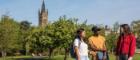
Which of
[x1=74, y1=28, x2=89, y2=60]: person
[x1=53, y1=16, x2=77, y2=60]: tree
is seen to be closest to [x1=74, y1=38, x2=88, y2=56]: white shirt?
[x1=74, y1=28, x2=89, y2=60]: person

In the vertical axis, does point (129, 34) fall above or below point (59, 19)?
below

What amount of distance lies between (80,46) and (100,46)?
64cm

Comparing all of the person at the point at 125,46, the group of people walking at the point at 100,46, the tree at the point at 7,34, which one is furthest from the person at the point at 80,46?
A: the tree at the point at 7,34

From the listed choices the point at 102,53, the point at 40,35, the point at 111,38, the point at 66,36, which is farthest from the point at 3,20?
the point at 102,53

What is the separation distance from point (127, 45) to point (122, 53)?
29 centimetres

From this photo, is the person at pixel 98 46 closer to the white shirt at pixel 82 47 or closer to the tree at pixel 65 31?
the white shirt at pixel 82 47

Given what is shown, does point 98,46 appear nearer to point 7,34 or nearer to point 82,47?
point 82,47

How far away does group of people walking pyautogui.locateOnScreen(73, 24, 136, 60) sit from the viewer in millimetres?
12967

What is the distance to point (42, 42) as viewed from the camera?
5894 centimetres

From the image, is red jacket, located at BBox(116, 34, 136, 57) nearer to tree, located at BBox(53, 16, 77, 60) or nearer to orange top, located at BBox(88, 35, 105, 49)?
orange top, located at BBox(88, 35, 105, 49)

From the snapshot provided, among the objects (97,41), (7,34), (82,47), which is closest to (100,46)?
(97,41)

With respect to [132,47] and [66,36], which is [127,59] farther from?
[66,36]

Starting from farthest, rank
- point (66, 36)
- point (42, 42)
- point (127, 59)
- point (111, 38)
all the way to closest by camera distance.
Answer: point (111, 38)
point (42, 42)
point (66, 36)
point (127, 59)

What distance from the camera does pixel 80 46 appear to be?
1352 cm
